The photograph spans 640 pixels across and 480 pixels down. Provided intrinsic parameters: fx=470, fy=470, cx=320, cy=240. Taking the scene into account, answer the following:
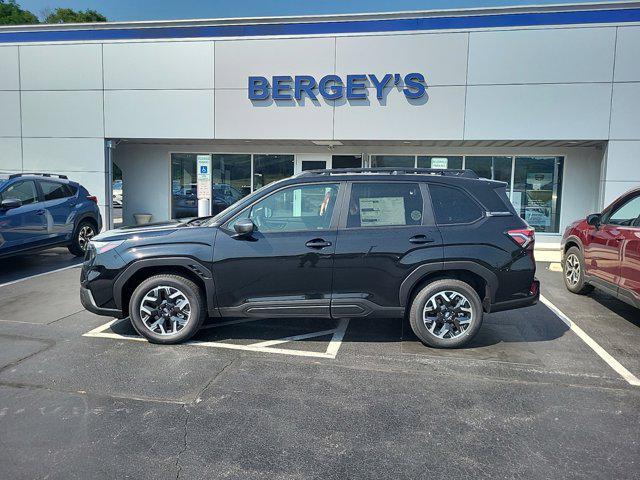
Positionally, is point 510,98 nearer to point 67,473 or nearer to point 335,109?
point 335,109

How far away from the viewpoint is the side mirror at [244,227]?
15.2 ft

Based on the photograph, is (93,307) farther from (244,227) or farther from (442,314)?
(442,314)

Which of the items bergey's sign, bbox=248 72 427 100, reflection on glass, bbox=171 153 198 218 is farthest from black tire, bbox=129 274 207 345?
reflection on glass, bbox=171 153 198 218

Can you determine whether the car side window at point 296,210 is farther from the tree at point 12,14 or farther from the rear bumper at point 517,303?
the tree at point 12,14

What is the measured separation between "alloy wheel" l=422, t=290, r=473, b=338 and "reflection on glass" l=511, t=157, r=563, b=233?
9435 mm

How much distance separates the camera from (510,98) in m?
11.4

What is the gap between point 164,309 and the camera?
4.94 metres

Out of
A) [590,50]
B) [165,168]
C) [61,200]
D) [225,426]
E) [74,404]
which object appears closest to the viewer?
[225,426]

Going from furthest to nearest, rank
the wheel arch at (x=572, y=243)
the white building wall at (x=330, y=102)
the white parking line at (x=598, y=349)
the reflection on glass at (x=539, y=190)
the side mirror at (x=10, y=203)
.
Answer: the reflection on glass at (x=539, y=190) < the white building wall at (x=330, y=102) < the side mirror at (x=10, y=203) < the wheel arch at (x=572, y=243) < the white parking line at (x=598, y=349)

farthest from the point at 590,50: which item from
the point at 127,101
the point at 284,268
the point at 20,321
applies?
the point at 20,321

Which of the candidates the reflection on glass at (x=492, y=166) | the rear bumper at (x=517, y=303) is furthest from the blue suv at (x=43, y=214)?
the reflection on glass at (x=492, y=166)

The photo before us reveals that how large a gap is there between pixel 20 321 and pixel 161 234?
8.04 feet

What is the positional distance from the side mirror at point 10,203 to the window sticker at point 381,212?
6382 millimetres

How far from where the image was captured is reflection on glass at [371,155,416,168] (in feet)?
45.3
